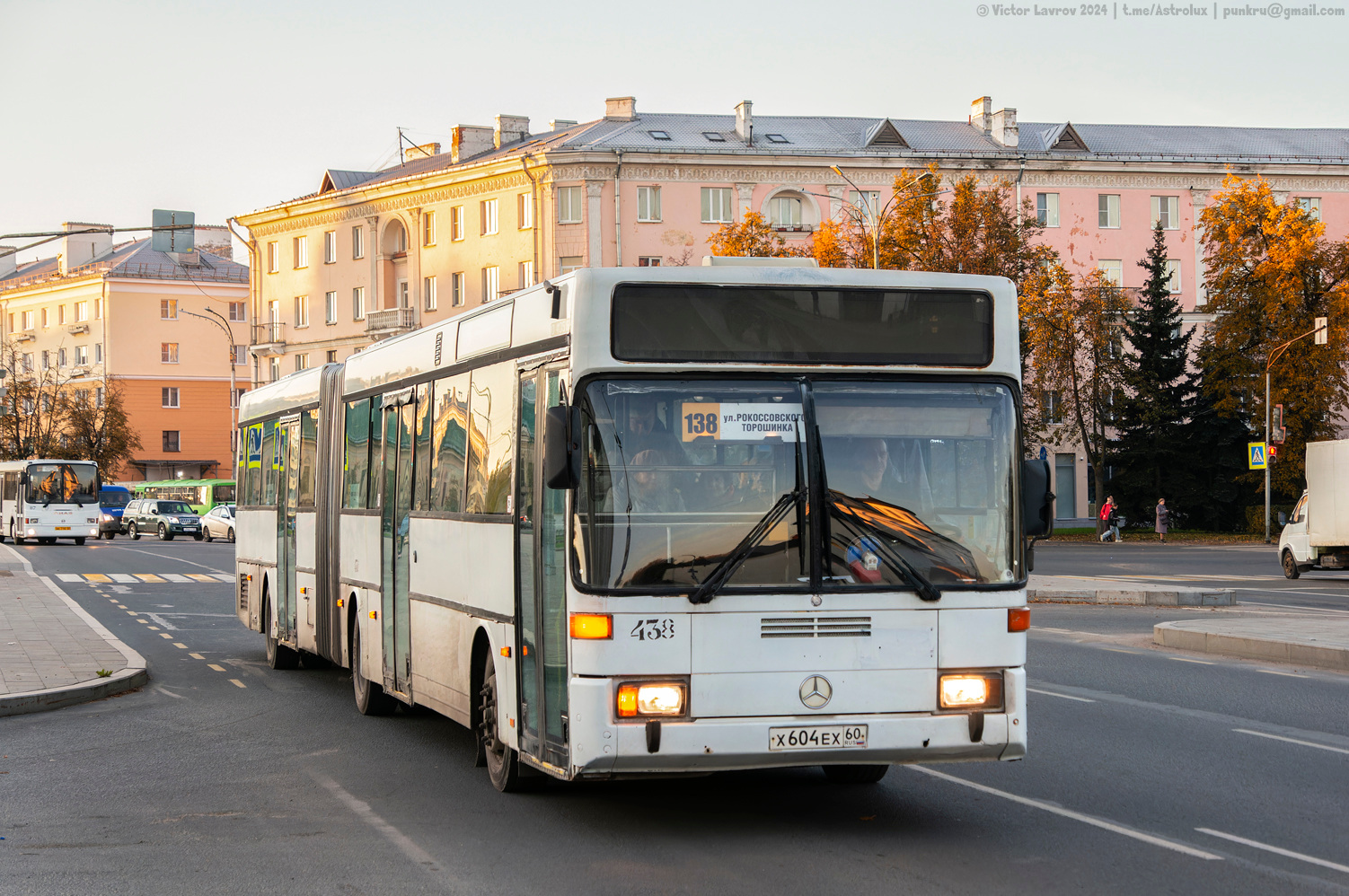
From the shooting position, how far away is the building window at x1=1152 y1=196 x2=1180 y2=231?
76250 mm

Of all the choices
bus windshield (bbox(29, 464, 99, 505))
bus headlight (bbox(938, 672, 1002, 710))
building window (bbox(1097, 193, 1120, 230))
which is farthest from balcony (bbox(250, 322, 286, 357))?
bus headlight (bbox(938, 672, 1002, 710))

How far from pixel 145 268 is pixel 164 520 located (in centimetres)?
4383

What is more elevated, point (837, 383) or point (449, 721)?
point (837, 383)

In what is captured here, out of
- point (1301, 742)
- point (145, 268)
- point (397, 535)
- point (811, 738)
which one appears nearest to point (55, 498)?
point (145, 268)

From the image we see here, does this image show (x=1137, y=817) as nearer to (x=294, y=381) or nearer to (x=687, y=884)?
(x=687, y=884)

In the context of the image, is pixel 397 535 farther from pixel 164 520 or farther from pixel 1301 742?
pixel 164 520

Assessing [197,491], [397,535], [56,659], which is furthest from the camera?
[197,491]

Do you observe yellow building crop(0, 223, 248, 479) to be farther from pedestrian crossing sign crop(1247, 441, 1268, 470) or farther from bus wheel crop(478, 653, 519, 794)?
bus wheel crop(478, 653, 519, 794)

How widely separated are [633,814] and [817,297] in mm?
2923

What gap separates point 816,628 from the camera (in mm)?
7723

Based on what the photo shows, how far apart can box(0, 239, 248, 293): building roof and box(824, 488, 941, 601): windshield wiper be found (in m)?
103

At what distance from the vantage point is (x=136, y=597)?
94.7ft

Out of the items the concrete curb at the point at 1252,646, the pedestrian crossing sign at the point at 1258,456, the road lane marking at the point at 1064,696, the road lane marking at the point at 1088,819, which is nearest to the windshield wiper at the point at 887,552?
the road lane marking at the point at 1088,819

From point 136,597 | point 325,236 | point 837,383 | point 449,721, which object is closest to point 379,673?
point 449,721
